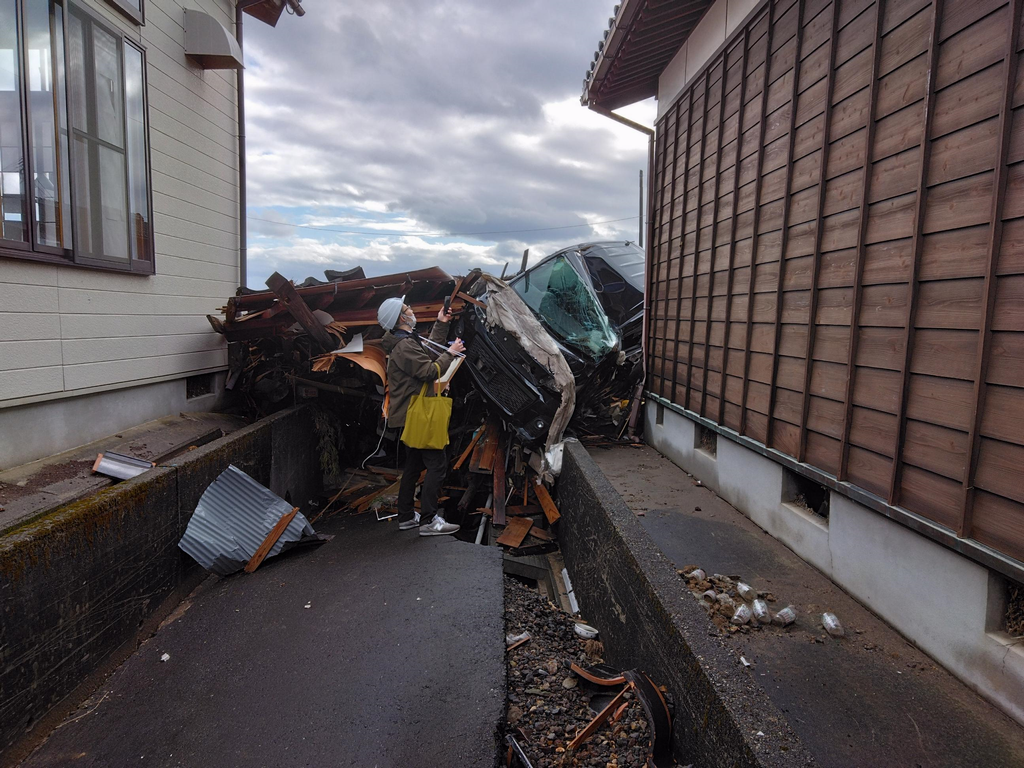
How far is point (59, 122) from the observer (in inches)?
175

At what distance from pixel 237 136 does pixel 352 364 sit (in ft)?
11.2

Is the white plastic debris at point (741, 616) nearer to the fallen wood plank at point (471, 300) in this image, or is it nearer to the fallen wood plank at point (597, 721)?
the fallen wood plank at point (597, 721)

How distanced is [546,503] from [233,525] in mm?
2998

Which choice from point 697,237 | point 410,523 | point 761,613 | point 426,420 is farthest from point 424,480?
point 697,237

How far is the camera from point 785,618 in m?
2.95

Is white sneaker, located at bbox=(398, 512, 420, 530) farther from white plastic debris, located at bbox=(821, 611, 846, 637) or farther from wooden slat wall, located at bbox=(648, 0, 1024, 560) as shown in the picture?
white plastic debris, located at bbox=(821, 611, 846, 637)

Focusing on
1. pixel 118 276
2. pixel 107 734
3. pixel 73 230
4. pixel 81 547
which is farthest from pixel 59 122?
pixel 107 734

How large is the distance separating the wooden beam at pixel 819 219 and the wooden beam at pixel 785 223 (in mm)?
382

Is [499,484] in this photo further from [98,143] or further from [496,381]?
[98,143]

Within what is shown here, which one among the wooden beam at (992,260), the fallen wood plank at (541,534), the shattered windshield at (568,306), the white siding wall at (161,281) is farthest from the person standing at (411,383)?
the wooden beam at (992,260)

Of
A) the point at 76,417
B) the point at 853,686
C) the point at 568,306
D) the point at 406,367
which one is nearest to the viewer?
the point at 853,686

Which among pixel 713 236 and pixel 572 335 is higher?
pixel 713 236

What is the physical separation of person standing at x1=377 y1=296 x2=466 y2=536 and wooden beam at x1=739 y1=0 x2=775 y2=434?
2513 mm

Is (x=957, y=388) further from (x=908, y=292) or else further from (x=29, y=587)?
(x=29, y=587)
